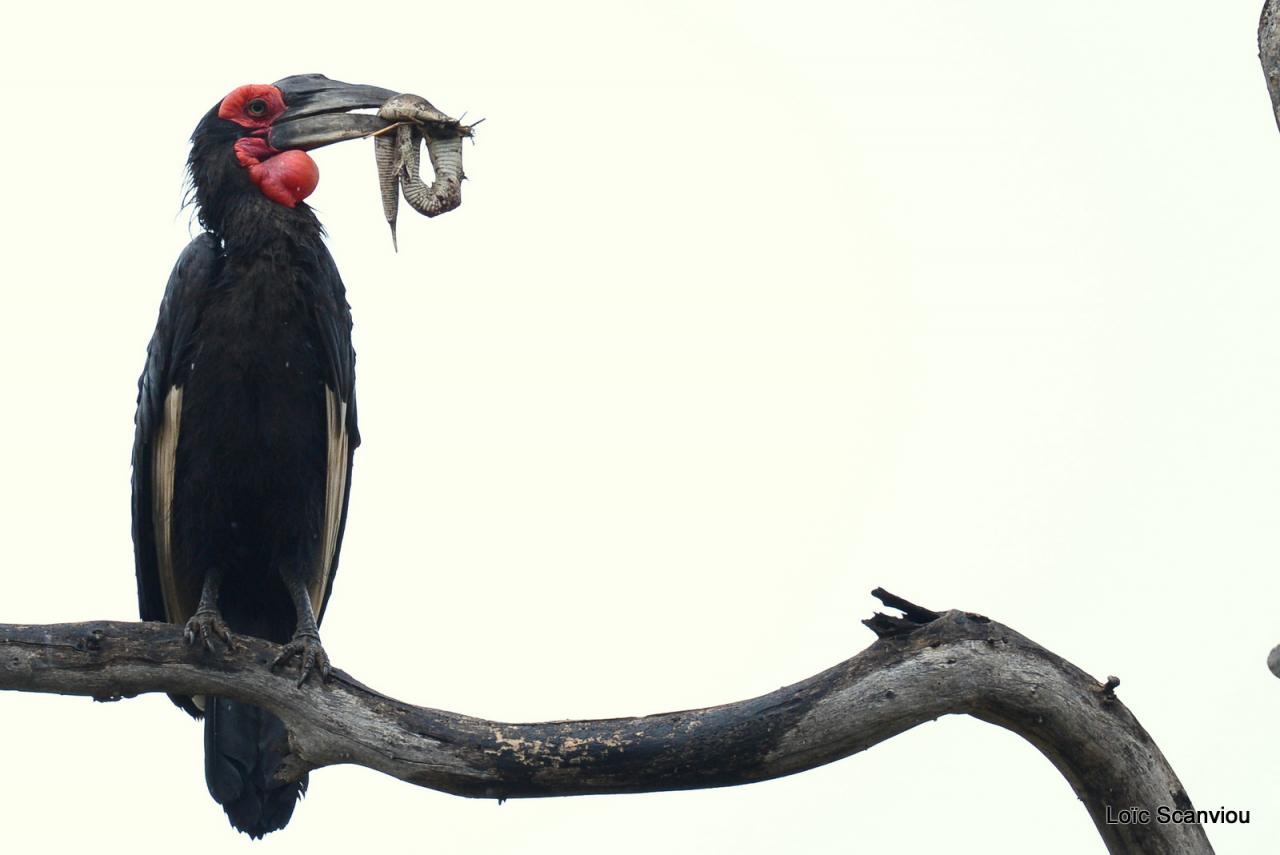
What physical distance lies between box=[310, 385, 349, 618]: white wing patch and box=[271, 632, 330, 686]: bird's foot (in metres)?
0.93

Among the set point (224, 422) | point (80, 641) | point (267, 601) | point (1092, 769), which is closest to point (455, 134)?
point (224, 422)

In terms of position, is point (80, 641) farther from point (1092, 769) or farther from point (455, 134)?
point (1092, 769)

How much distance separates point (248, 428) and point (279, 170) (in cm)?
97

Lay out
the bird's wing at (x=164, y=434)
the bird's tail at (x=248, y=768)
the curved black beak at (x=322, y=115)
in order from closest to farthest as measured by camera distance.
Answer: the bird's tail at (x=248, y=768), the bird's wing at (x=164, y=434), the curved black beak at (x=322, y=115)

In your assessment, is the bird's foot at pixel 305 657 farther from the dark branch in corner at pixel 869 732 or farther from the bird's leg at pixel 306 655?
the dark branch in corner at pixel 869 732

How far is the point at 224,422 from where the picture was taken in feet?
18.5

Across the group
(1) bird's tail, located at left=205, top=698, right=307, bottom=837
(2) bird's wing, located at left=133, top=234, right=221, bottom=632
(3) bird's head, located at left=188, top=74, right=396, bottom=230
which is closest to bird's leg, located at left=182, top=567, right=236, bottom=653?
(1) bird's tail, located at left=205, top=698, right=307, bottom=837

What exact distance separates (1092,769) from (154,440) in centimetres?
333

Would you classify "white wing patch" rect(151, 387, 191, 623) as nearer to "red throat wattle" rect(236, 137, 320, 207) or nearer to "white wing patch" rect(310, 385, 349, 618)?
"white wing patch" rect(310, 385, 349, 618)

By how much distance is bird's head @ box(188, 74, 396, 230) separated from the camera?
234 inches

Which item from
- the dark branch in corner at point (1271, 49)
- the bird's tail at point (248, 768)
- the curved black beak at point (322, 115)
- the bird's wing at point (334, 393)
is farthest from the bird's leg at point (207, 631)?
the dark branch in corner at point (1271, 49)

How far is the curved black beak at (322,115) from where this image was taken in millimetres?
6070
